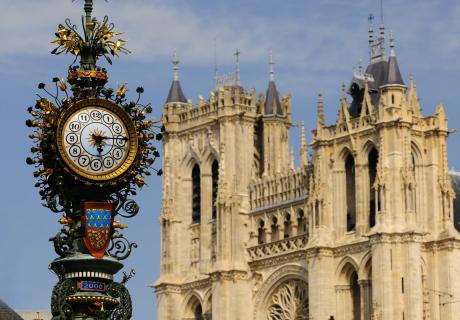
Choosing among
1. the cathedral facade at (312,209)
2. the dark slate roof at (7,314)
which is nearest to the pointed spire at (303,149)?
the cathedral facade at (312,209)

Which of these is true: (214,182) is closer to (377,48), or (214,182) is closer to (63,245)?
(377,48)

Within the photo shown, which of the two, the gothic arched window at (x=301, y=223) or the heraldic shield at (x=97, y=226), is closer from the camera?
the heraldic shield at (x=97, y=226)

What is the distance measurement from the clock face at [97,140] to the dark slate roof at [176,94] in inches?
2763

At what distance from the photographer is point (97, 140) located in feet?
41.7

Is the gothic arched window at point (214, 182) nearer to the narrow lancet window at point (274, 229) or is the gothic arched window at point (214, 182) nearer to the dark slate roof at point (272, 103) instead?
the narrow lancet window at point (274, 229)

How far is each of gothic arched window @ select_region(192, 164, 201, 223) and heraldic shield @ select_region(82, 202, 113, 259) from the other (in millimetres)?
67609

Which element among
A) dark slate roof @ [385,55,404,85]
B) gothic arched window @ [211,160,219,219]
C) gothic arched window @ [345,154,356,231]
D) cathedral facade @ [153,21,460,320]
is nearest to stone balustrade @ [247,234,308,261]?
cathedral facade @ [153,21,460,320]

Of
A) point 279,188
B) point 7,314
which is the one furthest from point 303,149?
point 7,314

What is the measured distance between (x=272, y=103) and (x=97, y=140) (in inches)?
2641

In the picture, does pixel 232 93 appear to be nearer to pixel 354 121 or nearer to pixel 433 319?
pixel 354 121

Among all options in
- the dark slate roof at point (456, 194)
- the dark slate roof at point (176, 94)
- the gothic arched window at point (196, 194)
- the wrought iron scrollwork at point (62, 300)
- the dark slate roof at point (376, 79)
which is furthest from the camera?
the dark slate roof at point (176, 94)

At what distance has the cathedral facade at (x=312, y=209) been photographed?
67.8 metres

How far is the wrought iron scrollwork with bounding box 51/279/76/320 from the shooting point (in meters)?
12.6

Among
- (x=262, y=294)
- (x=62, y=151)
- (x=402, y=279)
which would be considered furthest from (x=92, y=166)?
(x=262, y=294)
